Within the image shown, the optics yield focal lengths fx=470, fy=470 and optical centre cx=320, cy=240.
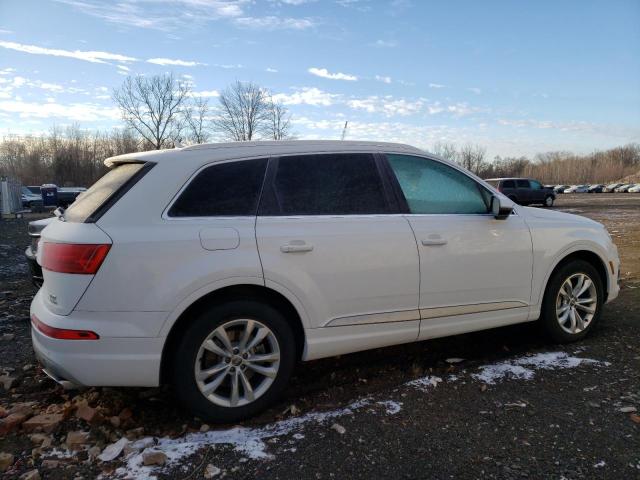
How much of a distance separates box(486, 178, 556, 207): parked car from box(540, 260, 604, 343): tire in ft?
85.9

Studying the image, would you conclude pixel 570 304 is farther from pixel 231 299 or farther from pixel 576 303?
pixel 231 299

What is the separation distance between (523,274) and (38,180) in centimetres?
7480

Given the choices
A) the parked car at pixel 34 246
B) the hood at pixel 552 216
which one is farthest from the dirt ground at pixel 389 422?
the hood at pixel 552 216

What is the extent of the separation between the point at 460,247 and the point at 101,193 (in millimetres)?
2628

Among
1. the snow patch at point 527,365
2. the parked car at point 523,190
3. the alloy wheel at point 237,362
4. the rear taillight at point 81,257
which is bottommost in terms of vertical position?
the snow patch at point 527,365

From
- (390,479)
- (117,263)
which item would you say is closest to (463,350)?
(390,479)

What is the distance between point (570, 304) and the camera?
4352mm

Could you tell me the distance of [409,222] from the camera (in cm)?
355

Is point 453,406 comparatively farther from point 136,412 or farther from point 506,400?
point 136,412

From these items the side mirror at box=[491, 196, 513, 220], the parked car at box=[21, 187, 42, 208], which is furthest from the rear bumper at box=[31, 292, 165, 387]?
the parked car at box=[21, 187, 42, 208]

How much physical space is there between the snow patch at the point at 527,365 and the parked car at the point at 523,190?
2685 cm

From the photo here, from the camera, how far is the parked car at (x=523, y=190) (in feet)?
96.5

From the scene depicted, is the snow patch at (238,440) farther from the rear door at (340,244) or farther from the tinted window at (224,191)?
the tinted window at (224,191)

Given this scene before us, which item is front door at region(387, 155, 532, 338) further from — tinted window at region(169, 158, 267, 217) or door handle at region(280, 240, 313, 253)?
tinted window at region(169, 158, 267, 217)
